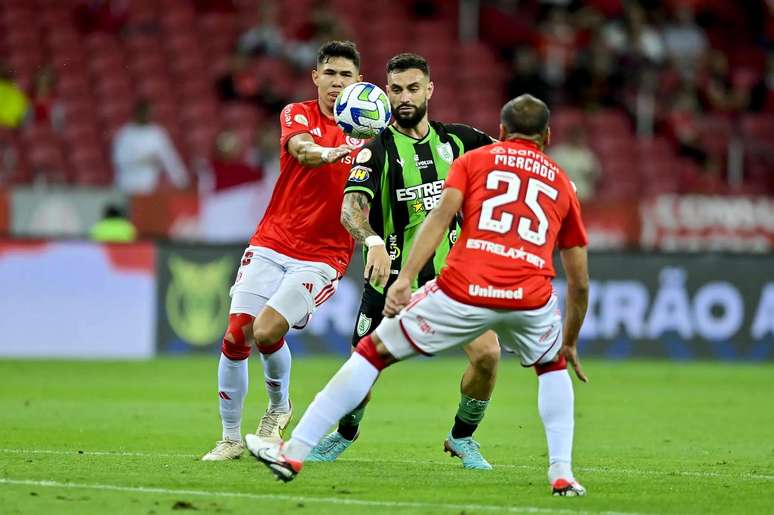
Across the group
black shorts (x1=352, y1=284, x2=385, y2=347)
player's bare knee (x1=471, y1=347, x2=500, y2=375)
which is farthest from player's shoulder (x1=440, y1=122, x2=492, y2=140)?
player's bare knee (x1=471, y1=347, x2=500, y2=375)

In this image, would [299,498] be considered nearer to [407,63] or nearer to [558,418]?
[558,418]

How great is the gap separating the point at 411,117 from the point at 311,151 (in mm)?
807

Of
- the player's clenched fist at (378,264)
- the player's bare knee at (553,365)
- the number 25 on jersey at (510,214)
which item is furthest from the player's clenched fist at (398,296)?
the player's clenched fist at (378,264)

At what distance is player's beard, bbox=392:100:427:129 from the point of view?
30.0 ft

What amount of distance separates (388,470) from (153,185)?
12684mm

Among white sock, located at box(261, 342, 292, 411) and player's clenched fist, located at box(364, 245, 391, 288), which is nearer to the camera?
player's clenched fist, located at box(364, 245, 391, 288)

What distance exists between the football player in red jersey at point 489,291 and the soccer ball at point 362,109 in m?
1.40

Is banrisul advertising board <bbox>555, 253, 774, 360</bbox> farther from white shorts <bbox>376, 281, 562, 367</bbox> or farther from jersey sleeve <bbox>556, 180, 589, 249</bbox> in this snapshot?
white shorts <bbox>376, 281, 562, 367</bbox>

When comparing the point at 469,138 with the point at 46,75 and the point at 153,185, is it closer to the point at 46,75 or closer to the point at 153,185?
the point at 153,185

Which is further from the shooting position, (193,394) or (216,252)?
(216,252)

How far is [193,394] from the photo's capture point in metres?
14.6

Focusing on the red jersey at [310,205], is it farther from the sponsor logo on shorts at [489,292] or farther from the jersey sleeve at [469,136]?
the sponsor logo on shorts at [489,292]

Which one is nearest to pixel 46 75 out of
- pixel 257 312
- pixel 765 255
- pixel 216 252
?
pixel 216 252

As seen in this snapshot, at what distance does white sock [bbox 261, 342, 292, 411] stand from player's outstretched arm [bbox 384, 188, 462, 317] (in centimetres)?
209
